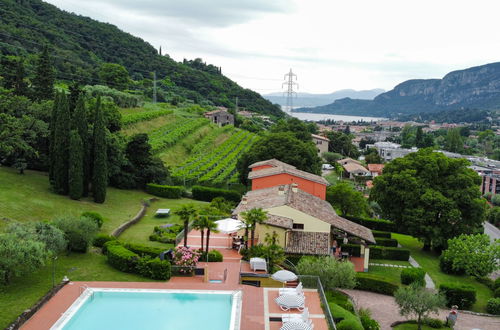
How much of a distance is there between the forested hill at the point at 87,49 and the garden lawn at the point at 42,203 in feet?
164

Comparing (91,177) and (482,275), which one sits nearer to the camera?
(482,275)

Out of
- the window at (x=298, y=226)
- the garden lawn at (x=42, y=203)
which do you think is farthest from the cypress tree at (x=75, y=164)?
the window at (x=298, y=226)

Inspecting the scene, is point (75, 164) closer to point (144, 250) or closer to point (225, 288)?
point (144, 250)

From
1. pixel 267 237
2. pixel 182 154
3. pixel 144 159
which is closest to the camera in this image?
pixel 267 237

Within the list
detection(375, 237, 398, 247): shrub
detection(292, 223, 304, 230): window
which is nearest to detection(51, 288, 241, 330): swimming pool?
detection(292, 223, 304, 230): window

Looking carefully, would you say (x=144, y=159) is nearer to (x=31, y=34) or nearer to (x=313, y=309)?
(x=313, y=309)

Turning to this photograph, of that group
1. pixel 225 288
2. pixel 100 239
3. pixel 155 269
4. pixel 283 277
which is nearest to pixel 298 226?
pixel 283 277

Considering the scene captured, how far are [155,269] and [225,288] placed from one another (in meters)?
4.47

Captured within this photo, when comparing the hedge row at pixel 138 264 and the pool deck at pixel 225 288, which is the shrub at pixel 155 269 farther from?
the pool deck at pixel 225 288

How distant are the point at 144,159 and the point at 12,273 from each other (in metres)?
29.5

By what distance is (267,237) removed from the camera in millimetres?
31688

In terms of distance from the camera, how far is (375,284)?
31578 mm

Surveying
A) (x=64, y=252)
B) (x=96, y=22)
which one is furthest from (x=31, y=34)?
(x=64, y=252)

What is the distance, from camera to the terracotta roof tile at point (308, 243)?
32.0m
